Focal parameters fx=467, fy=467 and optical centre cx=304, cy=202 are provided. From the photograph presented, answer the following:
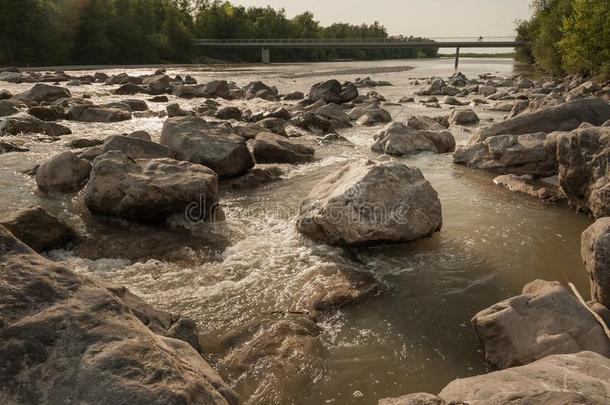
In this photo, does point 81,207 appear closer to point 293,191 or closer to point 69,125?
point 293,191

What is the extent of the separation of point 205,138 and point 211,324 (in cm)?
598

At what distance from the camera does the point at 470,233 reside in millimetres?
7340

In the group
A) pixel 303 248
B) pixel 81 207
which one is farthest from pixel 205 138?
pixel 303 248

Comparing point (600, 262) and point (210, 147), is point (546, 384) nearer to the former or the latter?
point (600, 262)

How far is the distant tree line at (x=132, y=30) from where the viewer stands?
5578cm

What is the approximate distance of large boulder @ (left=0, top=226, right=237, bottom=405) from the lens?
2229 mm

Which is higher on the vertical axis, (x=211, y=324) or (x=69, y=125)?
(x=69, y=125)

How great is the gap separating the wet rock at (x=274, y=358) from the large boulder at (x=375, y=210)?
1.89 m

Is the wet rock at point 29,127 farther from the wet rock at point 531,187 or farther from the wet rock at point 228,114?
the wet rock at point 531,187

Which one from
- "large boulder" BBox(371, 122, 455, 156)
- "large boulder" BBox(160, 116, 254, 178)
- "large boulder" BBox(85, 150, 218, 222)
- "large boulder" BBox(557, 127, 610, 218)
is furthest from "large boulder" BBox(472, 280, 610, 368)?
"large boulder" BBox(371, 122, 455, 156)

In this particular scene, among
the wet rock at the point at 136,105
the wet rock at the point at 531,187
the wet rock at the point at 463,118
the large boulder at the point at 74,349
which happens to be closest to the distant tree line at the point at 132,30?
the wet rock at the point at 136,105

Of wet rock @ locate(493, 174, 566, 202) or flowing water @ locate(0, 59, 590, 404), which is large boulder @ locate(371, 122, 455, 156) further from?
flowing water @ locate(0, 59, 590, 404)

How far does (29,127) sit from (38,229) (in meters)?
9.32

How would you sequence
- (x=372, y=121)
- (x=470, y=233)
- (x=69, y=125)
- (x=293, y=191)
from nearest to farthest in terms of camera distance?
(x=470, y=233) < (x=293, y=191) < (x=69, y=125) < (x=372, y=121)
